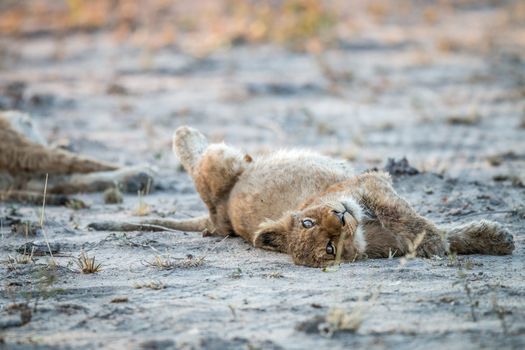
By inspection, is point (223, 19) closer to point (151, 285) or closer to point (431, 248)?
point (431, 248)

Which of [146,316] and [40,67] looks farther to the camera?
[40,67]

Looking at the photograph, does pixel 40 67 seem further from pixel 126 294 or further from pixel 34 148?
pixel 126 294

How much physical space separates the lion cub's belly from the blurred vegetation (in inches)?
364

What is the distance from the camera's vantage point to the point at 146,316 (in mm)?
4316

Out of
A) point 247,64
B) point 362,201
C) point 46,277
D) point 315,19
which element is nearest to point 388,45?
point 315,19

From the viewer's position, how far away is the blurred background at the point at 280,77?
1034 centimetres

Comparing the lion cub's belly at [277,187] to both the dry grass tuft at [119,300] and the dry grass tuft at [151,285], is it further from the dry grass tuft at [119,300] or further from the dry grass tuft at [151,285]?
the dry grass tuft at [119,300]

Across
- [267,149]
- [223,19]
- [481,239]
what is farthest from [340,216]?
[223,19]

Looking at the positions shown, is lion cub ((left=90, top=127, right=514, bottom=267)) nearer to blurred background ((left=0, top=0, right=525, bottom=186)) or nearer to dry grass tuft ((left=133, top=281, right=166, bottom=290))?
A: dry grass tuft ((left=133, top=281, right=166, bottom=290))

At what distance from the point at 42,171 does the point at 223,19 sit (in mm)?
10384

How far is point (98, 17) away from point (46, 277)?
1411 centimetres

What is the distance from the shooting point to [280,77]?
14.1 meters

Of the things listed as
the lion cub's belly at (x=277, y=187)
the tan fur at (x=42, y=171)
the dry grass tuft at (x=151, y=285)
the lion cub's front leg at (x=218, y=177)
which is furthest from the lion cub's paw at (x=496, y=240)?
the tan fur at (x=42, y=171)

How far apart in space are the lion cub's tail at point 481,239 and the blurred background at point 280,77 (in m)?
2.27
